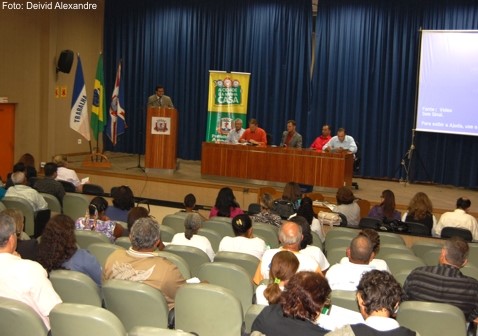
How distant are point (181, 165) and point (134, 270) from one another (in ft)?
34.2

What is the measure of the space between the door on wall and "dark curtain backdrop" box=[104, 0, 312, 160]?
2.53 meters

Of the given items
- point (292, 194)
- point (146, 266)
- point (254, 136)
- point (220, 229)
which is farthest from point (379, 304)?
point (254, 136)

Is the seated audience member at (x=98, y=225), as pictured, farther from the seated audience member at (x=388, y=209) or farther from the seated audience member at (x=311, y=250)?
the seated audience member at (x=388, y=209)

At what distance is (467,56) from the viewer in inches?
491

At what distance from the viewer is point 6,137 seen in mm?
13500

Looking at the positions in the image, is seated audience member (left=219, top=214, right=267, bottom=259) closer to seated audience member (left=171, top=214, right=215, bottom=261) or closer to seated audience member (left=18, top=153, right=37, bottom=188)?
seated audience member (left=171, top=214, right=215, bottom=261)

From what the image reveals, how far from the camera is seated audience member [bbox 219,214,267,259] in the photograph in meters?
5.44

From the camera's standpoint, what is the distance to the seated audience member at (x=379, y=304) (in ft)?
9.69

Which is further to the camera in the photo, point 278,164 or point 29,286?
point 278,164

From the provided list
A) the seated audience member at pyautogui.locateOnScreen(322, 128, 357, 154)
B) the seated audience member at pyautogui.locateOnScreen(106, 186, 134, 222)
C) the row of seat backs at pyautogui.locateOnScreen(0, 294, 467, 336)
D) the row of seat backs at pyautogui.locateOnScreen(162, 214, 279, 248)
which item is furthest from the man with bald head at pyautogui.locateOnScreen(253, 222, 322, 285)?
the seated audience member at pyautogui.locateOnScreen(322, 128, 357, 154)

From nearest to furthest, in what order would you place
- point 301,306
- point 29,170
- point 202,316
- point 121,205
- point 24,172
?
point 301,306
point 202,316
point 121,205
point 24,172
point 29,170

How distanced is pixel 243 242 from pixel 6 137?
9.32 metres

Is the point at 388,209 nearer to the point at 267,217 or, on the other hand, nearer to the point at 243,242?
the point at 267,217

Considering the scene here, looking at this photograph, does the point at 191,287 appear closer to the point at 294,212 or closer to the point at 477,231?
the point at 294,212
